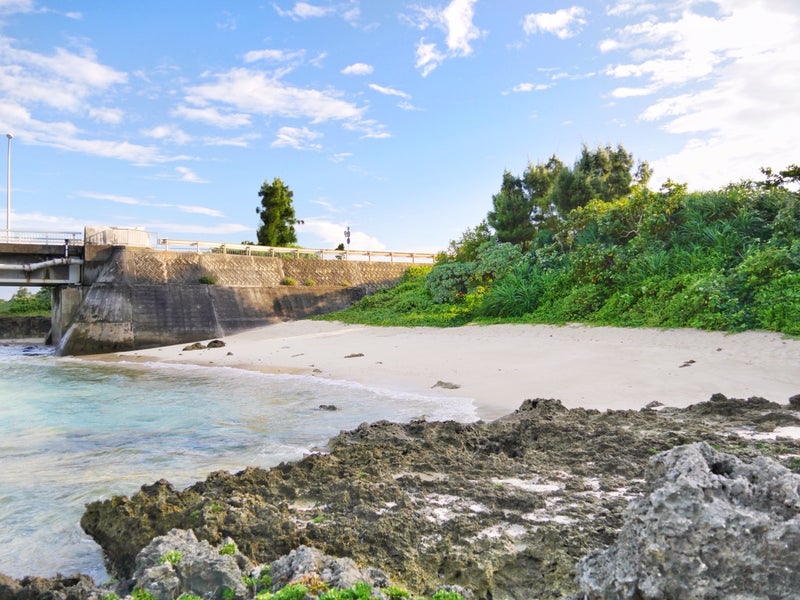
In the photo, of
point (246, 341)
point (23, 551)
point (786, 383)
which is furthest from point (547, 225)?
point (23, 551)

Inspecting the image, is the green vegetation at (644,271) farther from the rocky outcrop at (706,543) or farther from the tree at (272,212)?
the tree at (272,212)

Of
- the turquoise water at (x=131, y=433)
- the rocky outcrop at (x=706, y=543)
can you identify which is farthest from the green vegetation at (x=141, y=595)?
the rocky outcrop at (x=706, y=543)

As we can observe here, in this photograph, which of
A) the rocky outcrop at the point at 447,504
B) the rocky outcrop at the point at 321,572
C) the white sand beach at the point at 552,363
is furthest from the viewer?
the white sand beach at the point at 552,363

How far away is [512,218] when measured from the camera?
2672 cm

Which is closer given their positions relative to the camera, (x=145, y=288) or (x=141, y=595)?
(x=141, y=595)

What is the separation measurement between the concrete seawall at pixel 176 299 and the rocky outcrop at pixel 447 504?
16330 mm

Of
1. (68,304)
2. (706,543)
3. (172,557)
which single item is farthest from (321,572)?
(68,304)

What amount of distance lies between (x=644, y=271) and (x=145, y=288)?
16.7 m

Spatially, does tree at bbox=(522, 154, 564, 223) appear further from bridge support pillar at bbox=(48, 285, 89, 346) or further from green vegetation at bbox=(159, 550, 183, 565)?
green vegetation at bbox=(159, 550, 183, 565)

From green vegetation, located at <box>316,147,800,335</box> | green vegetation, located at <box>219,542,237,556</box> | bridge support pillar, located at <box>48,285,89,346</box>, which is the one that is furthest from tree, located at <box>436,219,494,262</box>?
green vegetation, located at <box>219,542,237,556</box>

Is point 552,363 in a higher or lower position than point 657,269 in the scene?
lower

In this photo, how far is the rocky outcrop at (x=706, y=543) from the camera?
2.08 metres

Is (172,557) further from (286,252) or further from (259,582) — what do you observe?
(286,252)

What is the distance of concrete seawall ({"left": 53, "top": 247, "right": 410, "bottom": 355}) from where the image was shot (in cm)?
1944
